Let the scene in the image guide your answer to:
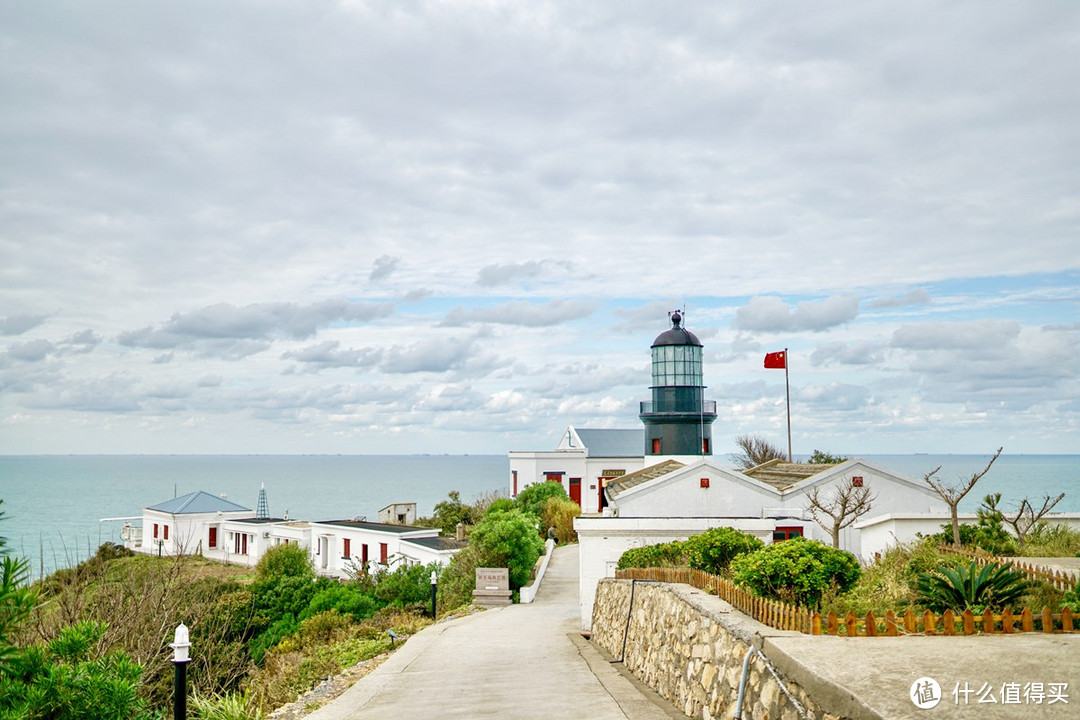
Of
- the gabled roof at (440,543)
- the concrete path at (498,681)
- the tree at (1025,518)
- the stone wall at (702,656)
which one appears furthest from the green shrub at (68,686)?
the gabled roof at (440,543)

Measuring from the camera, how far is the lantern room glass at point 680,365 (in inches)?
1644

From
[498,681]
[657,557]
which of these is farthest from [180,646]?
[657,557]

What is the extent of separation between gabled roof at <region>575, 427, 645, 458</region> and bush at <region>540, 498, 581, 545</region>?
10509mm

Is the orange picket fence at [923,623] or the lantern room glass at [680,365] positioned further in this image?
the lantern room glass at [680,365]

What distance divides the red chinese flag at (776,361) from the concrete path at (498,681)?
65.2 ft

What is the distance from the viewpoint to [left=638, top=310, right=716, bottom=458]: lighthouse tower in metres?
41.3

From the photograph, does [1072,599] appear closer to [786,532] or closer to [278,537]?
[786,532]

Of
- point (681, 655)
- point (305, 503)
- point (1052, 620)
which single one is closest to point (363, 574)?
point (681, 655)

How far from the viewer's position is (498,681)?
12141 millimetres

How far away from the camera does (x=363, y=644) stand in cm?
1756

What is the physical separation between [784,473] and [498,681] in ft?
59.7

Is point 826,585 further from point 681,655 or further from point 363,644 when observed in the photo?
point 363,644

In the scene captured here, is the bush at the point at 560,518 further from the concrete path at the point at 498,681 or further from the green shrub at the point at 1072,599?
the green shrub at the point at 1072,599

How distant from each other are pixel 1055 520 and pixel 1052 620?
13.0 metres
